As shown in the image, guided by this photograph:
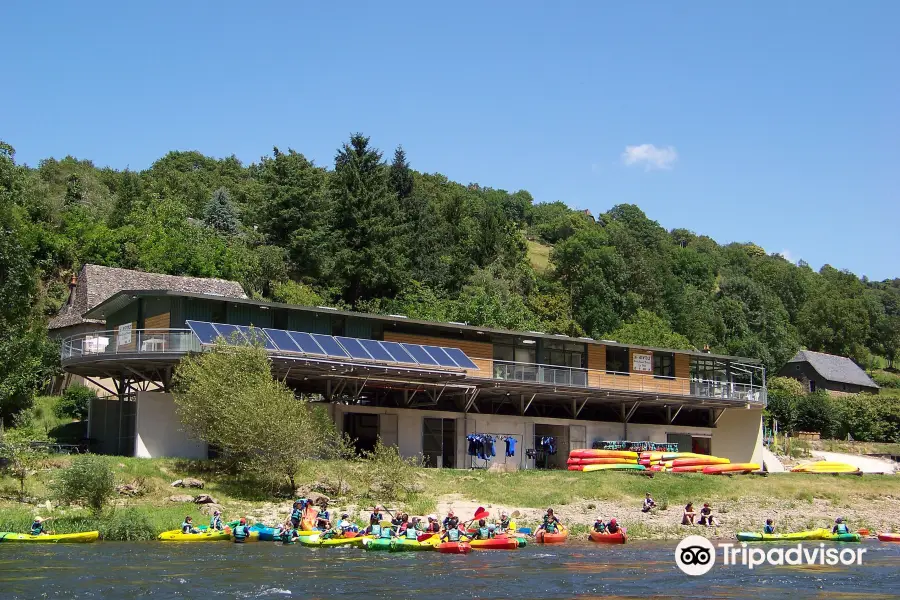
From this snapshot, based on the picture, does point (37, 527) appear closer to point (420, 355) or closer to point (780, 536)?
point (420, 355)

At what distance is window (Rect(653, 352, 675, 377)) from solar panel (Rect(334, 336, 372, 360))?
2123 cm

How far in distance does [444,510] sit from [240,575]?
47.2ft

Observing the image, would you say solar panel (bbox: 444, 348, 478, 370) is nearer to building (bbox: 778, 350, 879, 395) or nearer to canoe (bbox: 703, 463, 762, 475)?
canoe (bbox: 703, 463, 762, 475)

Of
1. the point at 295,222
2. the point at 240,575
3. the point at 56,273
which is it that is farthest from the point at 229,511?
the point at 295,222

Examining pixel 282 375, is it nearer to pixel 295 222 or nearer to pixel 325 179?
pixel 295 222

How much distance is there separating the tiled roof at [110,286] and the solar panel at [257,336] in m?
19.4

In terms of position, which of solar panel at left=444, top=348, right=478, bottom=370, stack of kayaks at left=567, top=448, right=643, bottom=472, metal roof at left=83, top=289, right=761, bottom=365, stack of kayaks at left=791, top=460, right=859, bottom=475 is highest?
metal roof at left=83, top=289, right=761, bottom=365

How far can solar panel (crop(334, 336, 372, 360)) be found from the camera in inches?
1825

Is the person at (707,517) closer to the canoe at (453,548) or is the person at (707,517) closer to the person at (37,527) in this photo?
the canoe at (453,548)

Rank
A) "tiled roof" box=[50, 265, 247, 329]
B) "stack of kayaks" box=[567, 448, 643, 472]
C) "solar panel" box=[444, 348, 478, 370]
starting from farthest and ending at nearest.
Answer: "tiled roof" box=[50, 265, 247, 329], "stack of kayaks" box=[567, 448, 643, 472], "solar panel" box=[444, 348, 478, 370]

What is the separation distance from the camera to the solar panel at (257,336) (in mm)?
43406

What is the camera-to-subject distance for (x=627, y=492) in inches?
1790

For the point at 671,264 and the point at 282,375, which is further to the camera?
the point at 671,264

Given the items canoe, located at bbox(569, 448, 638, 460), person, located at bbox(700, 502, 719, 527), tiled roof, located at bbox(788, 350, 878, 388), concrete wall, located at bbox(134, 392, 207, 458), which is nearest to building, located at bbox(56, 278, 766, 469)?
concrete wall, located at bbox(134, 392, 207, 458)
